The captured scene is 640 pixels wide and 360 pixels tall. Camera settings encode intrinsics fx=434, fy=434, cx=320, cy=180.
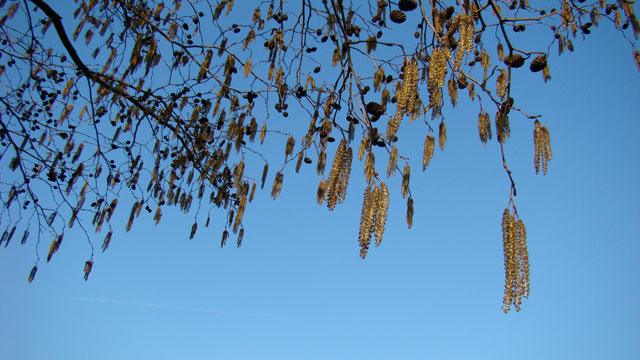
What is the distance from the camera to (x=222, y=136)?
10.3ft

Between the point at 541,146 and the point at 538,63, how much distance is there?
58cm

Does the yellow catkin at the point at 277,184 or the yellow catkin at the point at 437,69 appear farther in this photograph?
the yellow catkin at the point at 277,184

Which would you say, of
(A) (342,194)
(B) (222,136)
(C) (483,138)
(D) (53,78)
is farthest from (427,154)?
(D) (53,78)

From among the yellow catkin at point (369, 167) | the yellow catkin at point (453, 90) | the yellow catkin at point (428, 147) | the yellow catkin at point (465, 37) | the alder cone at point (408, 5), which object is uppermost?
the alder cone at point (408, 5)

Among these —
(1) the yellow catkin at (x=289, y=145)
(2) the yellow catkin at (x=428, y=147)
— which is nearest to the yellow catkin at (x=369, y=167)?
(2) the yellow catkin at (x=428, y=147)

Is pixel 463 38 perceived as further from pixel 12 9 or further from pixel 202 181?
pixel 12 9

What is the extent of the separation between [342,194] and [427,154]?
0.50 metres

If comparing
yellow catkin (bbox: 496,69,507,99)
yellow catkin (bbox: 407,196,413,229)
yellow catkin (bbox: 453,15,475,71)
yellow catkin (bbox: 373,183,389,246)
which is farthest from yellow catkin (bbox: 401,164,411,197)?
yellow catkin (bbox: 496,69,507,99)

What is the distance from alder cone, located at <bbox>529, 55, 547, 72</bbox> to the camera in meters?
2.08

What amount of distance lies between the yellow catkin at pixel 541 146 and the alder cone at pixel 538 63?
1.58ft

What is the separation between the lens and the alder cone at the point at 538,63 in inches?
82.0

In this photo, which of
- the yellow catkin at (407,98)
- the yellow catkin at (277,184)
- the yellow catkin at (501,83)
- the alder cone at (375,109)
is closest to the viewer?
the yellow catkin at (407,98)

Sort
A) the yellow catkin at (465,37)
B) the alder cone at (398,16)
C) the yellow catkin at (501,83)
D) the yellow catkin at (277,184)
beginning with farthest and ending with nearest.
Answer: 1. the alder cone at (398,16)
2. the yellow catkin at (501,83)
3. the yellow catkin at (277,184)
4. the yellow catkin at (465,37)

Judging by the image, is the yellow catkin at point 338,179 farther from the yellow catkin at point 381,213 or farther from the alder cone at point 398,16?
the alder cone at point 398,16
